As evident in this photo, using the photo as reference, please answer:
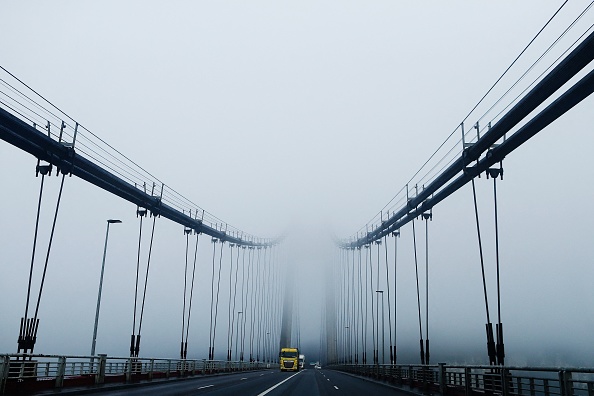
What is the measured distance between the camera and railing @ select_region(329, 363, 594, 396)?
9180mm

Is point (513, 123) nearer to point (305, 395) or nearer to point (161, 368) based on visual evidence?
point (305, 395)

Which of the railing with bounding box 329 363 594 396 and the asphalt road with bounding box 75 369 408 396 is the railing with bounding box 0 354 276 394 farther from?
the railing with bounding box 329 363 594 396

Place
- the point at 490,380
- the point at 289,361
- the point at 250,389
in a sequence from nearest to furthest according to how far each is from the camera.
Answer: the point at 490,380
the point at 250,389
the point at 289,361

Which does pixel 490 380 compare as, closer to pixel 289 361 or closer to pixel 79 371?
pixel 79 371

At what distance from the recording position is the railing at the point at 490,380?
9180mm

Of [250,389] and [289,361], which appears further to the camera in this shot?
[289,361]

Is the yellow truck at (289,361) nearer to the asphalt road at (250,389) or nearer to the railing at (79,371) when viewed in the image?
the railing at (79,371)

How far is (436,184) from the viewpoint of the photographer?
28.4 meters

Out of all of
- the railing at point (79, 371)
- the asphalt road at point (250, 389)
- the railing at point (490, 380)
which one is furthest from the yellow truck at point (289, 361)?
the asphalt road at point (250, 389)

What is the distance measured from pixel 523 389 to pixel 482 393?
3.41 meters

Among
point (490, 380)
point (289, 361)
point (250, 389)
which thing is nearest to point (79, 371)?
point (250, 389)

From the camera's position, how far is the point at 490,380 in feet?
44.4

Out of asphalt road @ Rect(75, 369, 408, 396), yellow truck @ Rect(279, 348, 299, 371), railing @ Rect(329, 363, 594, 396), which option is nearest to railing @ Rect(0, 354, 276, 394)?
asphalt road @ Rect(75, 369, 408, 396)

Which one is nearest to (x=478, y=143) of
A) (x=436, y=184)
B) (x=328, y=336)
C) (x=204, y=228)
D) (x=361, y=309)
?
(x=436, y=184)
